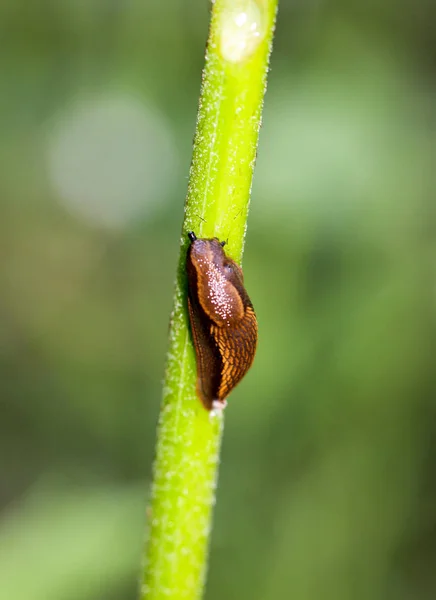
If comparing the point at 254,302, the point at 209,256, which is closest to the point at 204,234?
the point at 209,256

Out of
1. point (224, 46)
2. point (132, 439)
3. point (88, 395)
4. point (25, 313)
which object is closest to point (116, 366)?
point (88, 395)

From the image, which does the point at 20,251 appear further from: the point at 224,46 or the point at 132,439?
the point at 224,46

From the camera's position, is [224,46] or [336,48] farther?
[336,48]

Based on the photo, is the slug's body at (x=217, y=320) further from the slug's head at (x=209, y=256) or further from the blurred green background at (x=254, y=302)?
the blurred green background at (x=254, y=302)

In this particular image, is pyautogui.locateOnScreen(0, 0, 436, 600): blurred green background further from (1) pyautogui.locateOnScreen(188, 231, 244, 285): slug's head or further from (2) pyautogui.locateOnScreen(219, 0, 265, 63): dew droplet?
(2) pyautogui.locateOnScreen(219, 0, 265, 63): dew droplet

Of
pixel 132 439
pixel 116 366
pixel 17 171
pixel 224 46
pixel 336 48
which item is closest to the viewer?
pixel 224 46
